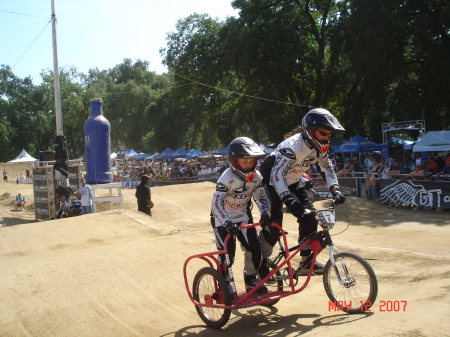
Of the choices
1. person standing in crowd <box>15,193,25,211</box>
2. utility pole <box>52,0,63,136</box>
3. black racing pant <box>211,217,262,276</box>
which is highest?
utility pole <box>52,0,63,136</box>

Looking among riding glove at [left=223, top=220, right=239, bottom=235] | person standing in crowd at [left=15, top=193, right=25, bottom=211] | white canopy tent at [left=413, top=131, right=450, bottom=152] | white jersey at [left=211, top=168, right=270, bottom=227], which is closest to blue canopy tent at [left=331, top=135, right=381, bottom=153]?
white canopy tent at [left=413, top=131, right=450, bottom=152]

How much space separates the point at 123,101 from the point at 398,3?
171 ft

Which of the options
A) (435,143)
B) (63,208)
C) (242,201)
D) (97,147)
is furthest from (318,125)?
(435,143)

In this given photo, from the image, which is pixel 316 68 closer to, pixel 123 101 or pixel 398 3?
pixel 398 3

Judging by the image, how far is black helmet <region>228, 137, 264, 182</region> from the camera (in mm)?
5359

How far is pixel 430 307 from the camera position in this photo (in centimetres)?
474

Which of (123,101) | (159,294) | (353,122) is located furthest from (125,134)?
(159,294)

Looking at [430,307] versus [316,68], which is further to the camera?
[316,68]

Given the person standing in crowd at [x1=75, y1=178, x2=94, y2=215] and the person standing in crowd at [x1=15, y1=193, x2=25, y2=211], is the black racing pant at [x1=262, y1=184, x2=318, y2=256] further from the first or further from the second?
the person standing in crowd at [x1=15, y1=193, x2=25, y2=211]

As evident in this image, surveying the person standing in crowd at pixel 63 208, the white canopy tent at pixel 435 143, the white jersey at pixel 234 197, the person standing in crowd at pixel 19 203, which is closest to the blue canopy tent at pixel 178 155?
the person standing in crowd at pixel 19 203

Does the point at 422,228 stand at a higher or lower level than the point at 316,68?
lower

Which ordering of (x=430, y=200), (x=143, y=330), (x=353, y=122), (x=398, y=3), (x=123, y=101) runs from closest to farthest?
(x=143, y=330) < (x=430, y=200) < (x=398, y=3) < (x=353, y=122) < (x=123, y=101)

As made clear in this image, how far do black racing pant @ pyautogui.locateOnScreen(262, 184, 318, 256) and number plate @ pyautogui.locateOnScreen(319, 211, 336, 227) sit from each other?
311 millimetres
